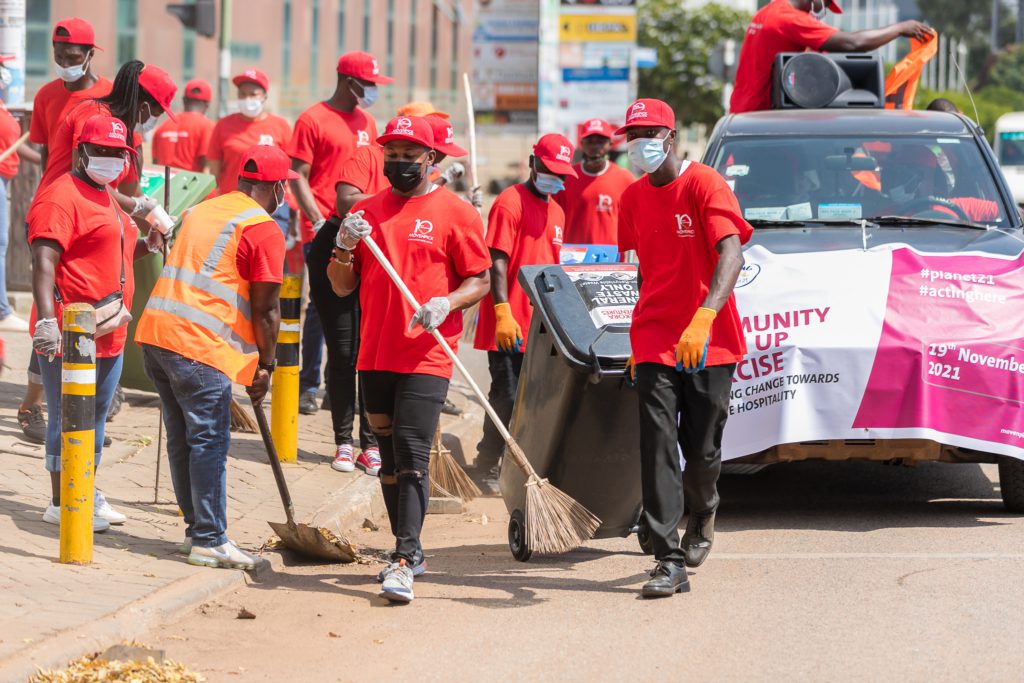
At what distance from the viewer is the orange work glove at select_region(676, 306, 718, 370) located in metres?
6.18

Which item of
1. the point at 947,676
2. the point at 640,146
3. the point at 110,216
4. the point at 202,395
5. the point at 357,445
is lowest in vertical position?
the point at 357,445

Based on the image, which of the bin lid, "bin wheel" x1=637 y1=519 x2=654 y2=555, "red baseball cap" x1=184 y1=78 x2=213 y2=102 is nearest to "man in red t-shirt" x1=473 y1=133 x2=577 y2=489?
the bin lid

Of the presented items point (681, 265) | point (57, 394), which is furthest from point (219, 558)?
point (681, 265)

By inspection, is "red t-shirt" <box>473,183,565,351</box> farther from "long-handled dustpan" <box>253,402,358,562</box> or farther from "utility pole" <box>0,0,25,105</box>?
"utility pole" <box>0,0,25,105</box>

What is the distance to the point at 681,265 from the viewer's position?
6422 millimetres

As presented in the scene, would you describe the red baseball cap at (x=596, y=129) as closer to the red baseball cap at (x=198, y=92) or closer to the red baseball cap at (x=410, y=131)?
the red baseball cap at (x=410, y=131)

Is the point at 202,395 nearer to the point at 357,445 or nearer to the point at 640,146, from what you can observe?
the point at 640,146

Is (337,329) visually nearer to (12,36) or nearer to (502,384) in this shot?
(502,384)

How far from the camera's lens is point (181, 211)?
10086 millimetres

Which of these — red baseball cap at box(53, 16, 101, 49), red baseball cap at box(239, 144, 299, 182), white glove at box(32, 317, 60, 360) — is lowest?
white glove at box(32, 317, 60, 360)

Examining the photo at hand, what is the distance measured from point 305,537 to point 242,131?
4.86m

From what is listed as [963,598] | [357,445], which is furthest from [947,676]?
[357,445]

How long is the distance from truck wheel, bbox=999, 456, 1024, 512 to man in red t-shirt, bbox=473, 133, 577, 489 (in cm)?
243

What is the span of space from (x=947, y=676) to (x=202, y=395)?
306 centimetres
